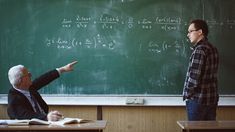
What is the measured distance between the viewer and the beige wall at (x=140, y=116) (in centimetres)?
483

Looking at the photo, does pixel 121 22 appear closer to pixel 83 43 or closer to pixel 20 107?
pixel 83 43

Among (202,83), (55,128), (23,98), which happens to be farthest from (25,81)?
(202,83)

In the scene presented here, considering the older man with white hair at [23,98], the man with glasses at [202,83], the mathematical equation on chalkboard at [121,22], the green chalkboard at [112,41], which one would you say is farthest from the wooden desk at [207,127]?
the mathematical equation on chalkboard at [121,22]

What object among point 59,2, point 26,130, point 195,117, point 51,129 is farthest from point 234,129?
point 59,2

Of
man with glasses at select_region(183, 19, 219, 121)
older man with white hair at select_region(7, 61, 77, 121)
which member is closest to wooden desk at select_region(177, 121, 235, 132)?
man with glasses at select_region(183, 19, 219, 121)

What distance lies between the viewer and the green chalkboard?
187 inches

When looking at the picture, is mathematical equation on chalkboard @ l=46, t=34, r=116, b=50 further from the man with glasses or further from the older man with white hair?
the man with glasses

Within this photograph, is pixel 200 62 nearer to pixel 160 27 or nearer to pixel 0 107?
pixel 160 27

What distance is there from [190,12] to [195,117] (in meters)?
1.41

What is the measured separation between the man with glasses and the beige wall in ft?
2.81

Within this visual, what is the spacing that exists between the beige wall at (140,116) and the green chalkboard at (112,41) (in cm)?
22

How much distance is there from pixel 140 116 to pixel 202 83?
118 cm

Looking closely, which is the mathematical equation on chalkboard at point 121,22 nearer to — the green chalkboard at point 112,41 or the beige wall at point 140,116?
the green chalkboard at point 112,41

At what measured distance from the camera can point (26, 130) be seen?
312 cm
